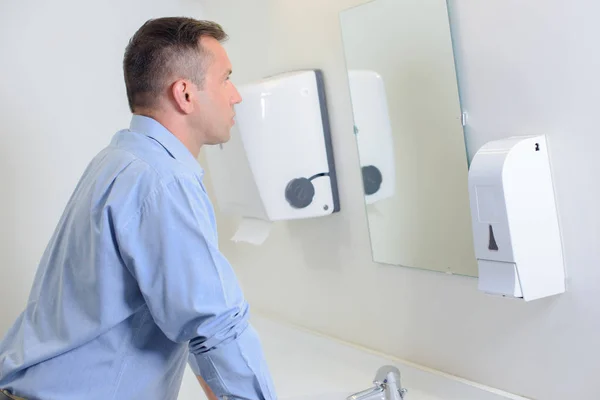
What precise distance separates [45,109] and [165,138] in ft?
3.91

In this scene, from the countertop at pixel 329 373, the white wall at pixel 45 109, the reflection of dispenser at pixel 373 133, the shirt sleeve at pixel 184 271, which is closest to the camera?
the shirt sleeve at pixel 184 271

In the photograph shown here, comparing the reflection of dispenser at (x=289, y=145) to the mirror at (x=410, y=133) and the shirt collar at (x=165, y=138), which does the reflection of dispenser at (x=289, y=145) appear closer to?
the mirror at (x=410, y=133)

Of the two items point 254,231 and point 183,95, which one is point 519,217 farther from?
point 254,231

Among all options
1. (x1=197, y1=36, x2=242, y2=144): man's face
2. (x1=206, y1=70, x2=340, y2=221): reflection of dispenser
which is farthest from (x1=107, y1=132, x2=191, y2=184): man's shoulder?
(x1=206, y1=70, x2=340, y2=221): reflection of dispenser

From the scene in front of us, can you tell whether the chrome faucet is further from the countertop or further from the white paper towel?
A: the white paper towel

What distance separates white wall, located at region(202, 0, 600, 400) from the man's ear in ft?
1.84

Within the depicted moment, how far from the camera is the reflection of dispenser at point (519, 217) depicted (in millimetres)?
1234

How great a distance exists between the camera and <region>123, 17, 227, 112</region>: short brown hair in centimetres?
124

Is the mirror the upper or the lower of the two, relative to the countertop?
upper

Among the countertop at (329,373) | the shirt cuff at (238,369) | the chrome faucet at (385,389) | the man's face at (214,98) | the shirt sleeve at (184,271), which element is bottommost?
the countertop at (329,373)

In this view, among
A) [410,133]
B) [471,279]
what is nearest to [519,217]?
[471,279]

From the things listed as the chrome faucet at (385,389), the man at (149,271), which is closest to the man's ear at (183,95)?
the man at (149,271)

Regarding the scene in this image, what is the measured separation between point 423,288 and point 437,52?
21.6 inches

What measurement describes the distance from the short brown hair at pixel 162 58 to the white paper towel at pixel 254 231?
0.82m
